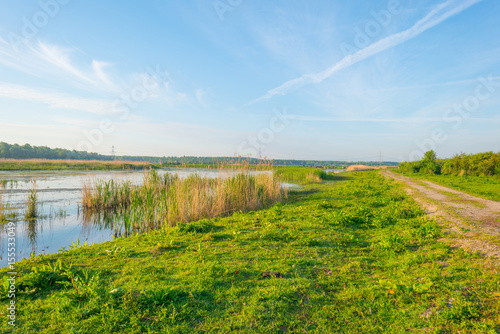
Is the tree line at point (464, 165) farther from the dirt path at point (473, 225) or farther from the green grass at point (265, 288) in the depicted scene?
the green grass at point (265, 288)

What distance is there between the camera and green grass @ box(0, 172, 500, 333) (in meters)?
3.01

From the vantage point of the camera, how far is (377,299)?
141 inches

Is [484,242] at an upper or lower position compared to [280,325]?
upper

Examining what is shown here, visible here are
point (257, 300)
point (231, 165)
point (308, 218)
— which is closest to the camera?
point (257, 300)

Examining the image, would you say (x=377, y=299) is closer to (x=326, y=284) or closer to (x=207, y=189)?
(x=326, y=284)

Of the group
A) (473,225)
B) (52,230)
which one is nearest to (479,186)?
(473,225)

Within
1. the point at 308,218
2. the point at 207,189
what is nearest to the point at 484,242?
the point at 308,218

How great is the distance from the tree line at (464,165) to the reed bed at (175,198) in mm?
29782

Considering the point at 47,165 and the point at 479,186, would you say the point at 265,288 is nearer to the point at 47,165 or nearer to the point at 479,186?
the point at 479,186

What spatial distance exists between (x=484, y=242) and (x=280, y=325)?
522 centimetres

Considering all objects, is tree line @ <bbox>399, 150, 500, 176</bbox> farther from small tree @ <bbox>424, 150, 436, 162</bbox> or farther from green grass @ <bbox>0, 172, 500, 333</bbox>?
green grass @ <bbox>0, 172, 500, 333</bbox>

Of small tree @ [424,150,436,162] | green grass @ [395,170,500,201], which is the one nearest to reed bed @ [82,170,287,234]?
green grass @ [395,170,500,201]

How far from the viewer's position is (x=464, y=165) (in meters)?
34.3

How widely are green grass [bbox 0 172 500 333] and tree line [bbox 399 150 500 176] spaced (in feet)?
105
